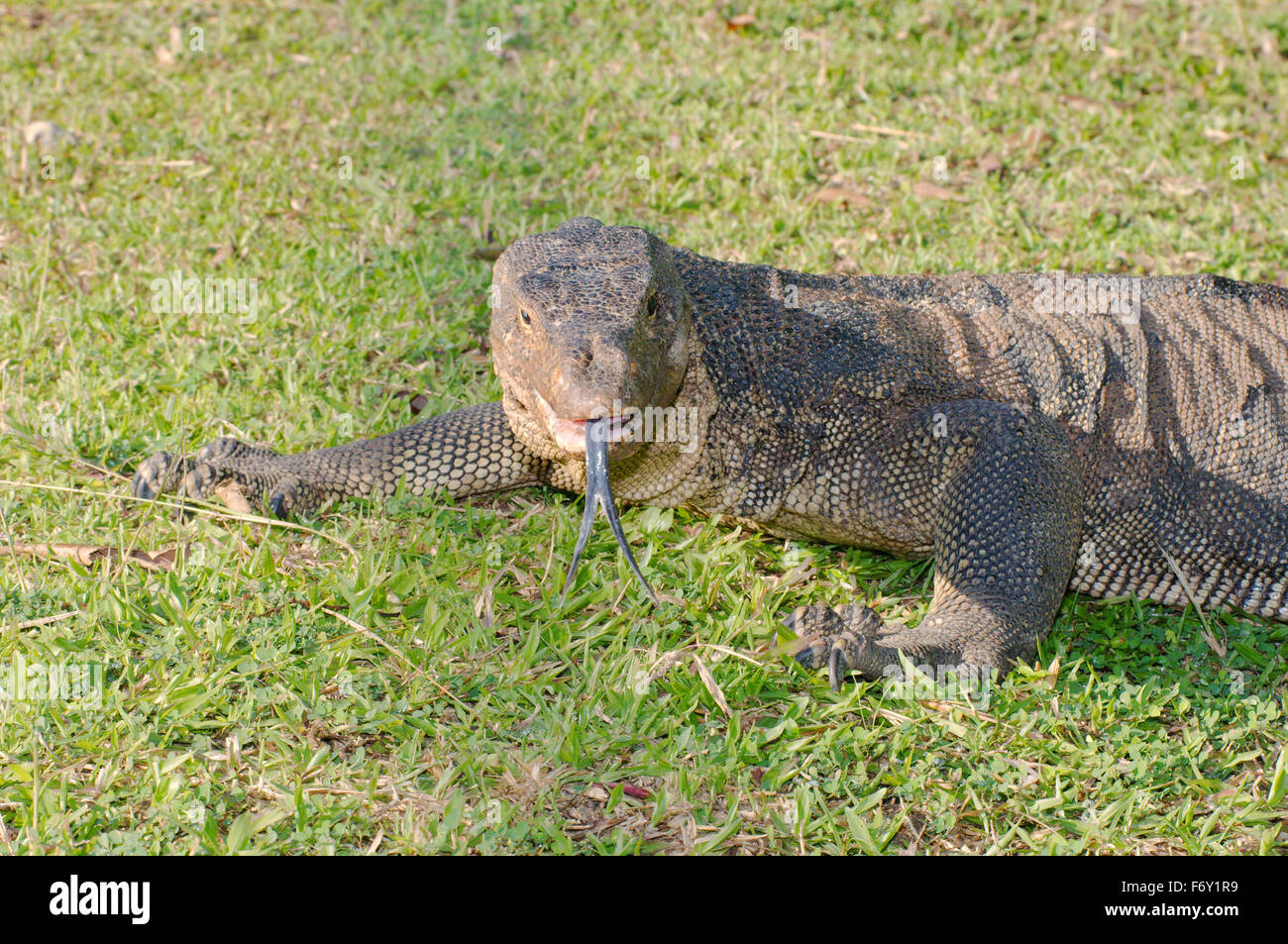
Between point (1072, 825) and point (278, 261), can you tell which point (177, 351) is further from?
point (1072, 825)

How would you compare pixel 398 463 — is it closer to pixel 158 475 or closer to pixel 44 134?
pixel 158 475

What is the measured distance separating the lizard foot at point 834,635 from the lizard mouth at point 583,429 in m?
0.91

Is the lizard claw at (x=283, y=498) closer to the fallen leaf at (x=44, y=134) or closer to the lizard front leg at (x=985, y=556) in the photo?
the lizard front leg at (x=985, y=556)

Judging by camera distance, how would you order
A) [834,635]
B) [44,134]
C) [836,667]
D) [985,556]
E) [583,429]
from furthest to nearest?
[44,134] → [985,556] → [834,635] → [836,667] → [583,429]

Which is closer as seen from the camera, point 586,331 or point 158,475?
point 586,331

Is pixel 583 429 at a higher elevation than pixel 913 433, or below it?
higher

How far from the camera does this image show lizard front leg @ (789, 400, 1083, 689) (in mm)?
4020

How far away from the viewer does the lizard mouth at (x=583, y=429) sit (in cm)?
365

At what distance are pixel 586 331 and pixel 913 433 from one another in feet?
4.77

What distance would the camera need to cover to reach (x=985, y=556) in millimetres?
4289

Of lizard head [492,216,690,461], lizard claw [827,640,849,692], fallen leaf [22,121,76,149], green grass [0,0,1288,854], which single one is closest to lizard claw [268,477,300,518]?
green grass [0,0,1288,854]

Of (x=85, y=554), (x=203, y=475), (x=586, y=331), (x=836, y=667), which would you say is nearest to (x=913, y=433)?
(x=836, y=667)

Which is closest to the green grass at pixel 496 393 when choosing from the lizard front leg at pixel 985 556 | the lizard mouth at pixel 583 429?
the lizard front leg at pixel 985 556

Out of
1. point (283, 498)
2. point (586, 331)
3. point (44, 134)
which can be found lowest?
point (283, 498)
